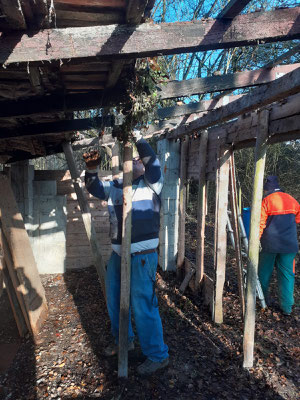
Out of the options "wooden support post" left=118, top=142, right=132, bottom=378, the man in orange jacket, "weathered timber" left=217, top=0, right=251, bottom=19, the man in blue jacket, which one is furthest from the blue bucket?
"weathered timber" left=217, top=0, right=251, bottom=19

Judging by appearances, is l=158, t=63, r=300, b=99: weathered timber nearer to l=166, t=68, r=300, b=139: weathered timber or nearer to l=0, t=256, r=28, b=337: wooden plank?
l=166, t=68, r=300, b=139: weathered timber

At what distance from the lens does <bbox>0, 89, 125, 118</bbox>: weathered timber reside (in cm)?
284

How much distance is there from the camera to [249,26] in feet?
5.81

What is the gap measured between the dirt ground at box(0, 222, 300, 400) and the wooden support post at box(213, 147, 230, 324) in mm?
322

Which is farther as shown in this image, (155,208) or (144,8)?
(155,208)

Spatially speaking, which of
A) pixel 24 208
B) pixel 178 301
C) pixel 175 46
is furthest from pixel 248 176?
pixel 175 46

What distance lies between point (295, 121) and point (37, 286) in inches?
162

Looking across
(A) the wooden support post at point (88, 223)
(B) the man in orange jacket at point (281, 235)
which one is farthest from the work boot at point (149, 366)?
(B) the man in orange jacket at point (281, 235)

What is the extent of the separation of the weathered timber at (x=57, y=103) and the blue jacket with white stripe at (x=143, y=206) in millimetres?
562

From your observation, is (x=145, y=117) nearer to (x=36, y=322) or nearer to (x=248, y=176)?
(x=36, y=322)

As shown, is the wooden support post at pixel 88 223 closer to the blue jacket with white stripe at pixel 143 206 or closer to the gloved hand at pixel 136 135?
the blue jacket with white stripe at pixel 143 206

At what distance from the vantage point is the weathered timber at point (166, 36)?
171 centimetres

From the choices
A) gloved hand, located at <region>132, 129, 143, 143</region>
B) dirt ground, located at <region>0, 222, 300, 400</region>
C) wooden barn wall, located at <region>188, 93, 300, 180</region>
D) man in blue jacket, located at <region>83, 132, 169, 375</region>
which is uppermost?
wooden barn wall, located at <region>188, 93, 300, 180</region>

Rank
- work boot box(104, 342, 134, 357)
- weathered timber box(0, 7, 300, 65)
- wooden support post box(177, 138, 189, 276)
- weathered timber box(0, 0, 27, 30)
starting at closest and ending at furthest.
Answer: weathered timber box(0, 0, 27, 30)
weathered timber box(0, 7, 300, 65)
work boot box(104, 342, 134, 357)
wooden support post box(177, 138, 189, 276)
